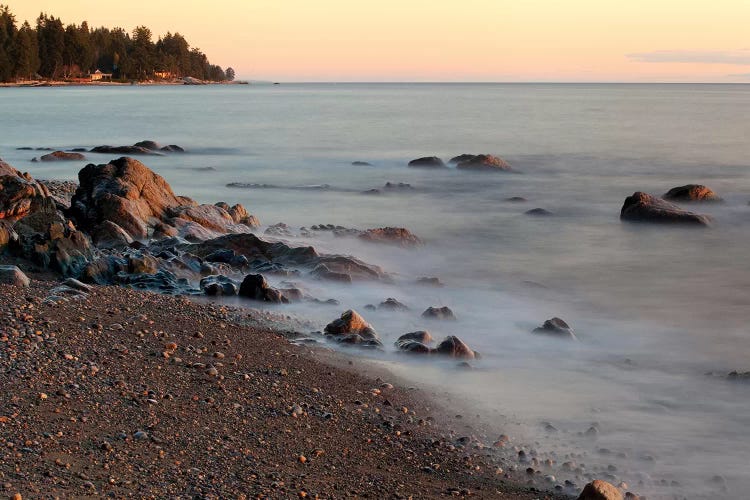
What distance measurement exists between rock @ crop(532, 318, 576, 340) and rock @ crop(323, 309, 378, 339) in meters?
1.82

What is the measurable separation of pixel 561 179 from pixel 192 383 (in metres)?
19.4

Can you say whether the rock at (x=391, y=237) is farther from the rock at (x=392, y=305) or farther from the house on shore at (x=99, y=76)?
the house on shore at (x=99, y=76)

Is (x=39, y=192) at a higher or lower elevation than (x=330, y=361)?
higher

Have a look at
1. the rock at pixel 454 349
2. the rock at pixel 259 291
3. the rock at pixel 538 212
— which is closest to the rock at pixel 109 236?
the rock at pixel 259 291

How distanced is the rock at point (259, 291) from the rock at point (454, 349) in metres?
2.19

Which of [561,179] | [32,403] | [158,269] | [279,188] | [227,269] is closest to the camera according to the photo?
[32,403]

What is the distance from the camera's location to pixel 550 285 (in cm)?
1132

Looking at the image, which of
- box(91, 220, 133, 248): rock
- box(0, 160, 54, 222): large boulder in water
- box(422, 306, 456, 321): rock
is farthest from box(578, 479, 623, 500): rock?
box(0, 160, 54, 222): large boulder in water

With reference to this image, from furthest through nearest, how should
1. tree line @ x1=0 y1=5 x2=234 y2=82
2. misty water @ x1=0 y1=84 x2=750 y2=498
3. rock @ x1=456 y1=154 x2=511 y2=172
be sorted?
tree line @ x1=0 y1=5 x2=234 y2=82 < rock @ x1=456 y1=154 x2=511 y2=172 < misty water @ x1=0 y1=84 x2=750 y2=498

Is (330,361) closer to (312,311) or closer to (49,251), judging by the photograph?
(312,311)

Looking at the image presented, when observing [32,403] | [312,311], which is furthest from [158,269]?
[32,403]

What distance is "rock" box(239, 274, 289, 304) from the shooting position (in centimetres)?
877

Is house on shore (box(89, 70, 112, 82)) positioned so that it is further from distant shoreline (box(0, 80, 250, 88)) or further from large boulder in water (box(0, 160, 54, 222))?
large boulder in water (box(0, 160, 54, 222))

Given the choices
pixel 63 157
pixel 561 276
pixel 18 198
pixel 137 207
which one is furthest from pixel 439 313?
pixel 63 157
